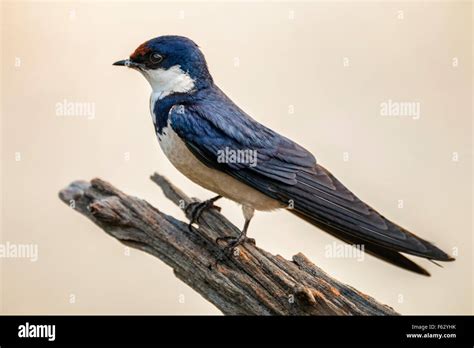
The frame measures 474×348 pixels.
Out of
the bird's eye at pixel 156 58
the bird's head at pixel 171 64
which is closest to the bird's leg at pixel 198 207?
the bird's head at pixel 171 64

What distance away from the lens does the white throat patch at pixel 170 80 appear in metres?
2.97

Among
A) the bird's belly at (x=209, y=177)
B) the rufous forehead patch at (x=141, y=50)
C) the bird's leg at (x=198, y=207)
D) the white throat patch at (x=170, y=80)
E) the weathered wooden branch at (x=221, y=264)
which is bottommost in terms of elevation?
the weathered wooden branch at (x=221, y=264)

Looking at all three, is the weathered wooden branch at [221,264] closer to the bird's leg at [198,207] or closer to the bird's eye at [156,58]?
the bird's leg at [198,207]

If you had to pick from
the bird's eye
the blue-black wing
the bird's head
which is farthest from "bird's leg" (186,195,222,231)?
the bird's eye

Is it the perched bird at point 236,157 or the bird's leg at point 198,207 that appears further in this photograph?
the bird's leg at point 198,207

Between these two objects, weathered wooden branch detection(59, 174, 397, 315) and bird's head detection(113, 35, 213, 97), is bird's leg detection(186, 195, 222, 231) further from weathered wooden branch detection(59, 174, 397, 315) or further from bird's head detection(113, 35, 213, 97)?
bird's head detection(113, 35, 213, 97)

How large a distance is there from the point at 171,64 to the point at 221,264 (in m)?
0.83

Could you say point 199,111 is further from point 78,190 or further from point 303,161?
point 78,190

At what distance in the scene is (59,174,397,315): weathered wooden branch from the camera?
2711 millimetres
